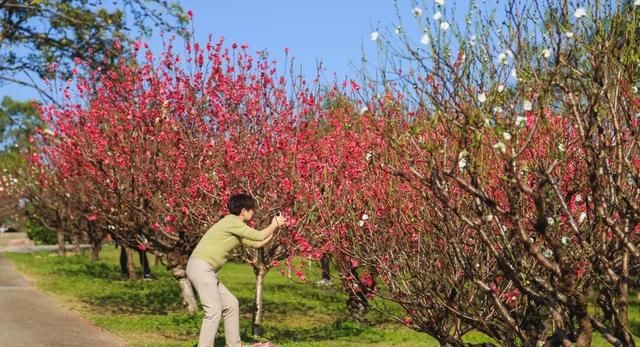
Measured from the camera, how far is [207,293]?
367 inches

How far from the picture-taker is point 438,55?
6.01 m

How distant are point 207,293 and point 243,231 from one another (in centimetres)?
78

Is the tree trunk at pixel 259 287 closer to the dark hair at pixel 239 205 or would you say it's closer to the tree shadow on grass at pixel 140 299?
the dark hair at pixel 239 205

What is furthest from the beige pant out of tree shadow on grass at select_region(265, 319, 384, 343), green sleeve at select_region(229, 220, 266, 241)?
tree shadow on grass at select_region(265, 319, 384, 343)

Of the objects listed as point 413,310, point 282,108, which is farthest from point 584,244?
point 282,108

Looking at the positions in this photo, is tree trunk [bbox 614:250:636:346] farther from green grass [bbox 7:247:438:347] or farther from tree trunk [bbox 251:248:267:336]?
tree trunk [bbox 251:248:267:336]

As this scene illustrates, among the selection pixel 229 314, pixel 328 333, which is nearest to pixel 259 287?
pixel 328 333

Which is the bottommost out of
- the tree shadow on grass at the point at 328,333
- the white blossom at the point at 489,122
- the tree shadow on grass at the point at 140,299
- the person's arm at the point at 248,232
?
the tree shadow on grass at the point at 328,333

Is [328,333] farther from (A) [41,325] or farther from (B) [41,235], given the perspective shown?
(B) [41,235]

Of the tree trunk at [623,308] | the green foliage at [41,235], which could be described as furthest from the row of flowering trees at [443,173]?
the green foliage at [41,235]

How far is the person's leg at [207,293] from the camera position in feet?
30.6

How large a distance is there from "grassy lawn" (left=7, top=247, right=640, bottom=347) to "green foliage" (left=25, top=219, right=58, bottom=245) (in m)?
24.5

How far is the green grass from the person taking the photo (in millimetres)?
14680

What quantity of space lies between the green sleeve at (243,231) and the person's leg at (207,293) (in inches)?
18.8
